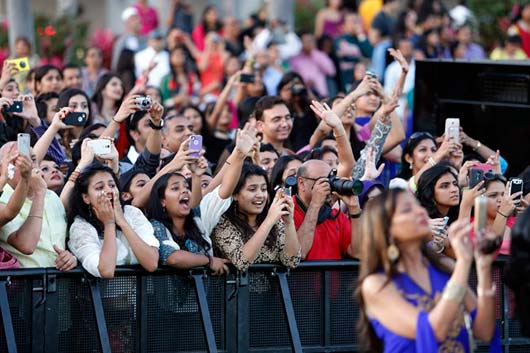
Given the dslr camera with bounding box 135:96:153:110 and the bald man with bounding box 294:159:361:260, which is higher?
the dslr camera with bounding box 135:96:153:110

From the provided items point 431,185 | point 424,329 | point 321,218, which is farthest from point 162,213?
point 424,329

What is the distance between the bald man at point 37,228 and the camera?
788 centimetres

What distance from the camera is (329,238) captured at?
350 inches

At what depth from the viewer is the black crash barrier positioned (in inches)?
301

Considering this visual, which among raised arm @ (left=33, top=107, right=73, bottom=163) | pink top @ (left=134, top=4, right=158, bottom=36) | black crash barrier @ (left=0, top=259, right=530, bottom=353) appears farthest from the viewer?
pink top @ (left=134, top=4, right=158, bottom=36)

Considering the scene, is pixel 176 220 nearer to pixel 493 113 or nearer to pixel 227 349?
pixel 227 349

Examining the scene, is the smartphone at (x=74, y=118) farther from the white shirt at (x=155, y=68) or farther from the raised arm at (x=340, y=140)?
the white shirt at (x=155, y=68)

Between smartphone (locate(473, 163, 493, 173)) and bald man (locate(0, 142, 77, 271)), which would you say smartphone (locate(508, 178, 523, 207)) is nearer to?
smartphone (locate(473, 163, 493, 173))

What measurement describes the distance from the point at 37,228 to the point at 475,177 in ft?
9.07

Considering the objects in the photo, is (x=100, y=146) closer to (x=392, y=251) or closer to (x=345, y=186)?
(x=345, y=186)

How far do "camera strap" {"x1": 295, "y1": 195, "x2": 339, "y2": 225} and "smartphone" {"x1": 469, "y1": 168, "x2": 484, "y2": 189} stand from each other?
1059 millimetres

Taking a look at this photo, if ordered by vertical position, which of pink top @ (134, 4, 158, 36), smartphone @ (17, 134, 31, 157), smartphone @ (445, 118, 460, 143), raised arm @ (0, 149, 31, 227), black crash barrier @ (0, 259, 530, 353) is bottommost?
black crash barrier @ (0, 259, 530, 353)

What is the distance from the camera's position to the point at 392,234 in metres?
6.18

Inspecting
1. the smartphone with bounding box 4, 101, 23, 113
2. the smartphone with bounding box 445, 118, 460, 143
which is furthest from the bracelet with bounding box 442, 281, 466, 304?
the smartphone with bounding box 4, 101, 23, 113
